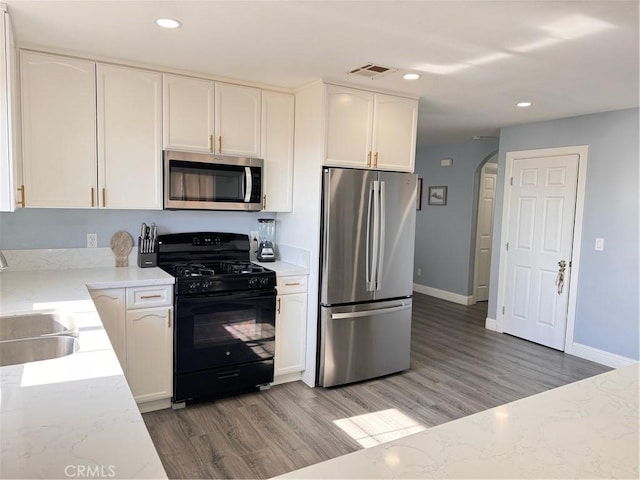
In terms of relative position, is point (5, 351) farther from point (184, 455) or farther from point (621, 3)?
point (621, 3)

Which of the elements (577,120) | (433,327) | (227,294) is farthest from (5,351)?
(577,120)

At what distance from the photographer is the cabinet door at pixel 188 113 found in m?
3.11

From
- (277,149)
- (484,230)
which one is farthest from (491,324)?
(277,149)

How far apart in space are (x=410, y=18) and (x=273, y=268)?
201 centimetres

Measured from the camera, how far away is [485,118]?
4.51 meters

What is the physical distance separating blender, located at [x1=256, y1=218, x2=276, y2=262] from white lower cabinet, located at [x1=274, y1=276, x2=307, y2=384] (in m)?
0.42

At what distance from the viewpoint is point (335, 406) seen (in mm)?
3154

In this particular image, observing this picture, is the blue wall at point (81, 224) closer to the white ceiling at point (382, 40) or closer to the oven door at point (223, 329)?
the oven door at point (223, 329)

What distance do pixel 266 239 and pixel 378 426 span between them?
1795 millimetres

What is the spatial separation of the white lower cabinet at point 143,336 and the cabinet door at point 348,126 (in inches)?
62.0

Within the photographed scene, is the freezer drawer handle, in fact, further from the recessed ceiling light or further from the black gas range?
the recessed ceiling light

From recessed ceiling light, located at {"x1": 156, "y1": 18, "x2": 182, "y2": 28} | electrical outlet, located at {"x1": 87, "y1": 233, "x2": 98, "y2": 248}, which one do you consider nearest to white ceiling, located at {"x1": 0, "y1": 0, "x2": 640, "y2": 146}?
recessed ceiling light, located at {"x1": 156, "y1": 18, "x2": 182, "y2": 28}

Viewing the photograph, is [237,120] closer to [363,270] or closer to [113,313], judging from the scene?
[363,270]

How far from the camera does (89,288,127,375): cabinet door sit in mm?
2754
